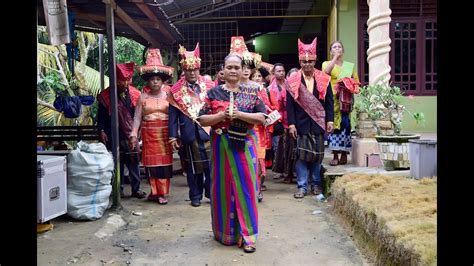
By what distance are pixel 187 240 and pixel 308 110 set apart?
2762mm

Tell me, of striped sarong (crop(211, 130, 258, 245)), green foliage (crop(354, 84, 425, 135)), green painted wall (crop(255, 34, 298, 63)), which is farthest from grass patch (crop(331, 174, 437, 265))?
green painted wall (crop(255, 34, 298, 63))

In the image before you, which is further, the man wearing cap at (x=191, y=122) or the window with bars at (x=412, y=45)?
the window with bars at (x=412, y=45)

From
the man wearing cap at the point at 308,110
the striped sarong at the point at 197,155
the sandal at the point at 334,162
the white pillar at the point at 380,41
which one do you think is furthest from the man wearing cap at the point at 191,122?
the white pillar at the point at 380,41

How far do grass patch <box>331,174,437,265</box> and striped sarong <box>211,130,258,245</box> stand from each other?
1.10 meters

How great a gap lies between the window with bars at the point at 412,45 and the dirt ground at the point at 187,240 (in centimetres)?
569

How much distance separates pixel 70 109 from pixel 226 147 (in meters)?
3.41

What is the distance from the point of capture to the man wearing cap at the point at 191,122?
671cm

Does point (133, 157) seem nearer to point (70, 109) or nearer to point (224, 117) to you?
point (70, 109)

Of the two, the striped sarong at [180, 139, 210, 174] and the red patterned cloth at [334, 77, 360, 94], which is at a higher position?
the red patterned cloth at [334, 77, 360, 94]

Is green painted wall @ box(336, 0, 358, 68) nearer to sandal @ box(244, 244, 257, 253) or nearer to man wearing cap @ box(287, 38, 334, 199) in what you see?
man wearing cap @ box(287, 38, 334, 199)

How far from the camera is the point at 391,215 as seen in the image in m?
4.48

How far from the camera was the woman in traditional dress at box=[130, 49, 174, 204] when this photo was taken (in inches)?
272

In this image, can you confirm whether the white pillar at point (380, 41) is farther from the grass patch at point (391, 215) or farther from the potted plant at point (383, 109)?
the grass patch at point (391, 215)
